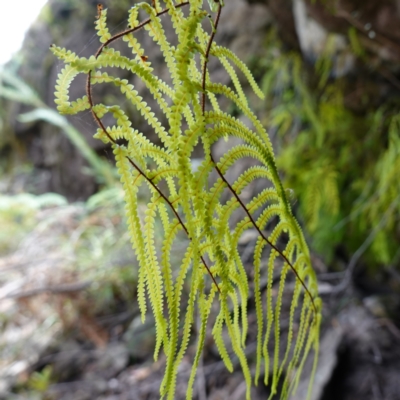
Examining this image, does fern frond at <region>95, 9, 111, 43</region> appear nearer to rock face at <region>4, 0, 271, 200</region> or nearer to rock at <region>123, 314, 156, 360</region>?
rock at <region>123, 314, 156, 360</region>

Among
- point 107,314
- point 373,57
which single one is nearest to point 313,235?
point 373,57

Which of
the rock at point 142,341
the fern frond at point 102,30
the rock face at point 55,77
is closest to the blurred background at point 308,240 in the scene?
the rock at point 142,341

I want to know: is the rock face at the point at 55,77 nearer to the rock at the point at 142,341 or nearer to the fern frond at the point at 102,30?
the rock at the point at 142,341

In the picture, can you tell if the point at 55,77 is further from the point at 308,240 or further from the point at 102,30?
the point at 102,30

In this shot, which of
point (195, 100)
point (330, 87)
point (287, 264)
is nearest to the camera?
point (195, 100)

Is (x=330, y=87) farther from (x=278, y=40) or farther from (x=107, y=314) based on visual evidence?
(x=107, y=314)

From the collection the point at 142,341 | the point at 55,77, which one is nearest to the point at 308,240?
the point at 142,341

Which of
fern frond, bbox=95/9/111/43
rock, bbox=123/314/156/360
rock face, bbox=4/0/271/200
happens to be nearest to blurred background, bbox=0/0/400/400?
rock, bbox=123/314/156/360
